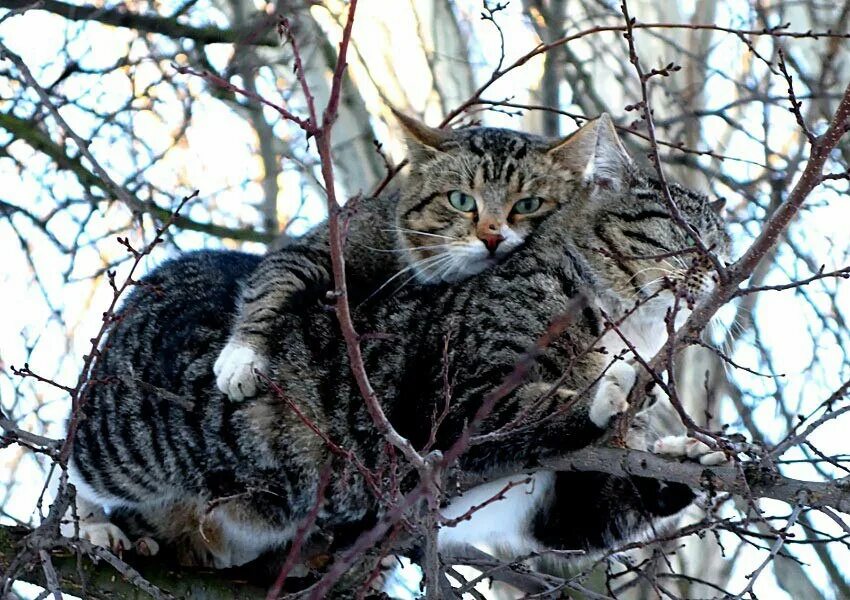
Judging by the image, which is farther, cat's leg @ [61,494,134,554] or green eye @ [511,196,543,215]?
green eye @ [511,196,543,215]

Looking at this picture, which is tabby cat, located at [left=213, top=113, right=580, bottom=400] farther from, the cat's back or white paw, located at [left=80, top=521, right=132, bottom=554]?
white paw, located at [left=80, top=521, right=132, bottom=554]

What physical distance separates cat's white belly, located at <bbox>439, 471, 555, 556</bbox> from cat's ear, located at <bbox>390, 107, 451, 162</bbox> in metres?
1.81

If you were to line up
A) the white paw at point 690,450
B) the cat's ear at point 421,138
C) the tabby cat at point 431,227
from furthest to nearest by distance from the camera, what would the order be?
1. the cat's ear at point 421,138
2. the tabby cat at point 431,227
3. the white paw at point 690,450

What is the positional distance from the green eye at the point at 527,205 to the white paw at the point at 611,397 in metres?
1.29

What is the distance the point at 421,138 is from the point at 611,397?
2.09 m

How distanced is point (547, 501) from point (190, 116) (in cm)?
353

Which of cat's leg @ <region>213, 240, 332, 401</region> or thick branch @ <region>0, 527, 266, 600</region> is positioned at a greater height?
cat's leg @ <region>213, 240, 332, 401</region>

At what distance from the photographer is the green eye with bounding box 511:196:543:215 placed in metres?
4.72

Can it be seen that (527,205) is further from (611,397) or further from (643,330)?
(611,397)

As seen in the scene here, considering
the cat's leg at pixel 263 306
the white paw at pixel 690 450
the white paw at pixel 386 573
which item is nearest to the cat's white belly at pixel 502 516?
the white paw at pixel 386 573

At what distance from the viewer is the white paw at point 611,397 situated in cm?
350

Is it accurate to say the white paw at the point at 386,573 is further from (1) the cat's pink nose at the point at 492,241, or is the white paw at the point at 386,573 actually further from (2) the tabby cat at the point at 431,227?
(1) the cat's pink nose at the point at 492,241

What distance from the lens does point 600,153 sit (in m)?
4.55

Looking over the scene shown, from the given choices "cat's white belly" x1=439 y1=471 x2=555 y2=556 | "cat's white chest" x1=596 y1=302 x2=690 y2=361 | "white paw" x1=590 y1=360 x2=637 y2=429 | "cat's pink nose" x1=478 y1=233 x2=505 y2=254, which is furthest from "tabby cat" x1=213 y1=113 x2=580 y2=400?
"white paw" x1=590 y1=360 x2=637 y2=429
